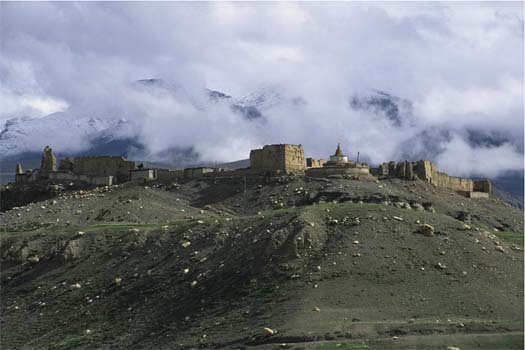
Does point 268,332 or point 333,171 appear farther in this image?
point 333,171

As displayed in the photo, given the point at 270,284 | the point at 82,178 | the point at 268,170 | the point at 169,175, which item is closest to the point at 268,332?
the point at 270,284

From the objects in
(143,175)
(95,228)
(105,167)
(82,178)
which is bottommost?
(95,228)

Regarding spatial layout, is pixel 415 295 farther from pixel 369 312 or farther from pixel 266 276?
pixel 266 276

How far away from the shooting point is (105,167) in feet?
323

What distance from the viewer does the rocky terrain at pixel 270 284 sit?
41.9m

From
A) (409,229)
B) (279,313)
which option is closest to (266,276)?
(279,313)

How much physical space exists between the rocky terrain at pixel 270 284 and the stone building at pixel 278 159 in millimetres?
21861

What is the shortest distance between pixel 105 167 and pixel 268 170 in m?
18.0

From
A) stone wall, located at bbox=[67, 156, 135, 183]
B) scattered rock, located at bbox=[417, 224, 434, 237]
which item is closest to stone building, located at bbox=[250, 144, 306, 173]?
stone wall, located at bbox=[67, 156, 135, 183]

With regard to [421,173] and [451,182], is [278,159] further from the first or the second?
[451,182]

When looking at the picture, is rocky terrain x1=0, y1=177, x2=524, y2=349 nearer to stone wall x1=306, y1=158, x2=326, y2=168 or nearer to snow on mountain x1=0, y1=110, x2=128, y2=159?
stone wall x1=306, y1=158, x2=326, y2=168

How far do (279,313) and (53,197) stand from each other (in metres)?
51.0

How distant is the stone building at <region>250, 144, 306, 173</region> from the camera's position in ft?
294

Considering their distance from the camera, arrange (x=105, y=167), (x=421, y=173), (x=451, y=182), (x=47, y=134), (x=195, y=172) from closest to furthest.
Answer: (x=421, y=173)
(x=195, y=172)
(x=105, y=167)
(x=451, y=182)
(x=47, y=134)
